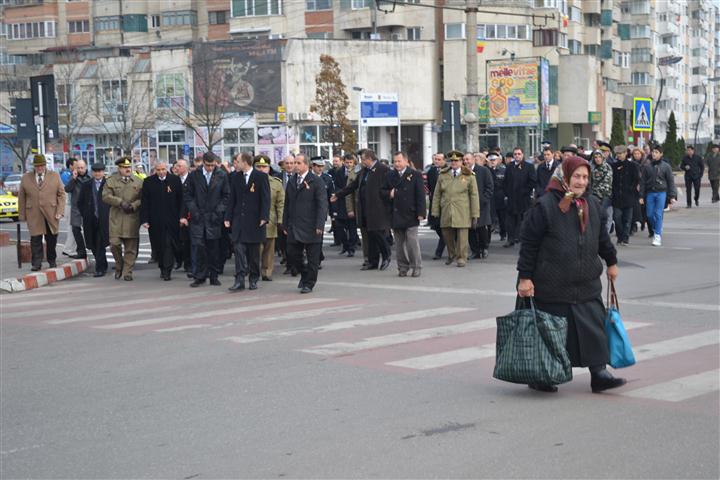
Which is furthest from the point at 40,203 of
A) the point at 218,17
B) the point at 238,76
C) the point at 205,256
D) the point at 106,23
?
the point at 106,23

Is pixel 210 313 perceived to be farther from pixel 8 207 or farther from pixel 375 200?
pixel 8 207

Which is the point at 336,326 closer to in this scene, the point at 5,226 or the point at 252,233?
the point at 252,233

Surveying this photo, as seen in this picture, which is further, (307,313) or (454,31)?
(454,31)

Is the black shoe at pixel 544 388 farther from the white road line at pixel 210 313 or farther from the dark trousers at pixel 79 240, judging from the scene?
the dark trousers at pixel 79 240

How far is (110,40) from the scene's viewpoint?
284ft

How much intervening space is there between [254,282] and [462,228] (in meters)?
4.18

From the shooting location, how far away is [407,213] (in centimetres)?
1703

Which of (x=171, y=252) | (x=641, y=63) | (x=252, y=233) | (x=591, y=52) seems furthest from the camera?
(x=641, y=63)

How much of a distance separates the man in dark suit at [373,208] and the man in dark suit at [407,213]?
0.50 metres

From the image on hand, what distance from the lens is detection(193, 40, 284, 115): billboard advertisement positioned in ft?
214

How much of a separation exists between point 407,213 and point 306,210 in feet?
7.31

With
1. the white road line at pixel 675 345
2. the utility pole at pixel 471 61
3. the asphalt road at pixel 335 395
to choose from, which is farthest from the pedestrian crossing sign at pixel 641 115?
the white road line at pixel 675 345

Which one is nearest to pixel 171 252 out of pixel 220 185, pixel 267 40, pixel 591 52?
pixel 220 185

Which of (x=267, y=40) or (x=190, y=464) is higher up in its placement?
(x=267, y=40)
